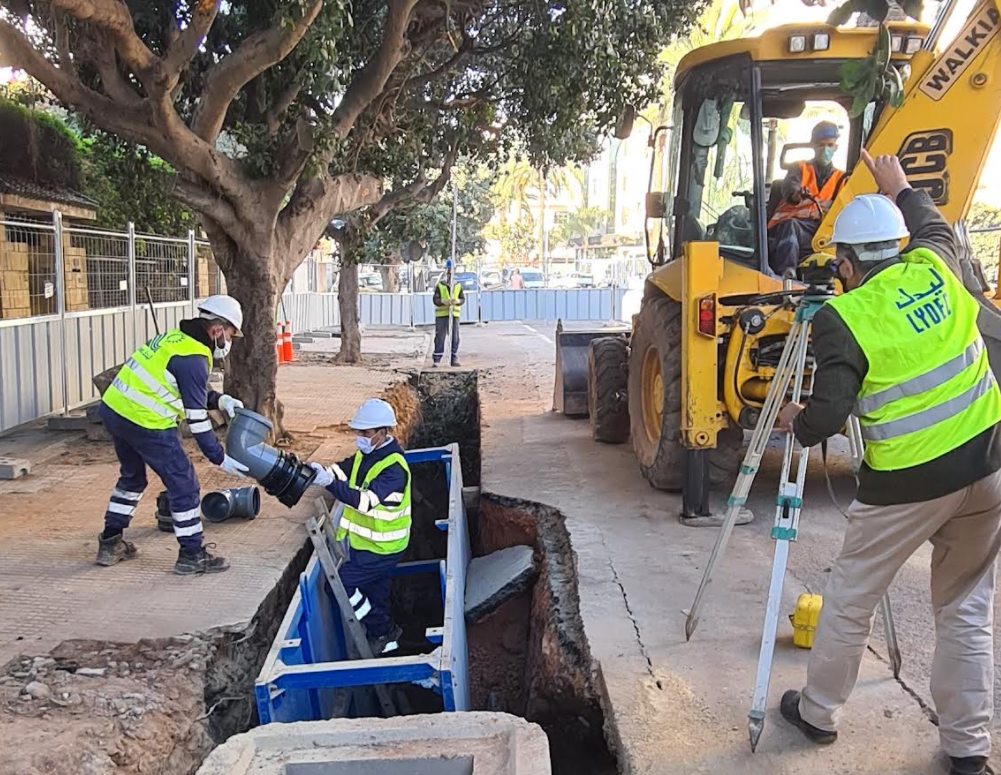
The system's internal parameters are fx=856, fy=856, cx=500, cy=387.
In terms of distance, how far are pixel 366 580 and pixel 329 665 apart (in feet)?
4.67

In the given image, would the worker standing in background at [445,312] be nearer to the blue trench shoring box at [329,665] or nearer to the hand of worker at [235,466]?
the blue trench shoring box at [329,665]

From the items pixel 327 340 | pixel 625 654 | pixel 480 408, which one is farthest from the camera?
pixel 327 340

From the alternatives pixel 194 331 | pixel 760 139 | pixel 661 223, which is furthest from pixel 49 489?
pixel 760 139

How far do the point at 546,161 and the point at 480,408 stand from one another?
405 cm

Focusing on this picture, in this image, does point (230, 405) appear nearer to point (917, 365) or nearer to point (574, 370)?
point (917, 365)

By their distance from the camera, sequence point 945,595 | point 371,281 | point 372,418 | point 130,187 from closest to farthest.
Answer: point 945,595 → point 372,418 → point 130,187 → point 371,281

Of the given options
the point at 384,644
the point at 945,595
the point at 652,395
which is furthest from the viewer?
the point at 652,395

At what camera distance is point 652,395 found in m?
7.15

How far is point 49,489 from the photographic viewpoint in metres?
7.23

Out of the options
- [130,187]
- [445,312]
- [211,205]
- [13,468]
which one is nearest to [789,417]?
[211,205]

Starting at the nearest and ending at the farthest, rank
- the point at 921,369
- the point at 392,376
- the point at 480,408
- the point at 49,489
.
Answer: the point at 921,369
the point at 49,489
the point at 480,408
the point at 392,376

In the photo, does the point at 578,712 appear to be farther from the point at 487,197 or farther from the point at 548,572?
the point at 487,197

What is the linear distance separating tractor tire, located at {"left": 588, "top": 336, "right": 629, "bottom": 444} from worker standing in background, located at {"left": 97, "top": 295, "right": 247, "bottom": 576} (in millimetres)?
4350

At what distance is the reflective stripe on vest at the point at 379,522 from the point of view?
5.09 metres
